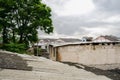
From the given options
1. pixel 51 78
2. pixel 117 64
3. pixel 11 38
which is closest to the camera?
pixel 51 78

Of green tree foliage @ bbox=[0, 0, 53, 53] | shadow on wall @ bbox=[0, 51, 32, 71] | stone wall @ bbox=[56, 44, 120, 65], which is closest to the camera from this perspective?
shadow on wall @ bbox=[0, 51, 32, 71]

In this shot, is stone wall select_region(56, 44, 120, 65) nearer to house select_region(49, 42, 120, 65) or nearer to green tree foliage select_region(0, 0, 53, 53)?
house select_region(49, 42, 120, 65)

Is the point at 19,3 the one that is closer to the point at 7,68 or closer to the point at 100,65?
the point at 100,65

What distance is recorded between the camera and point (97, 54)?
23.6 meters

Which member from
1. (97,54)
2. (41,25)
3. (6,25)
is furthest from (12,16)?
(97,54)

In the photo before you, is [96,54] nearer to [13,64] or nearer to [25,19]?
[25,19]

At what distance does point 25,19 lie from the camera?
A: 29.9m

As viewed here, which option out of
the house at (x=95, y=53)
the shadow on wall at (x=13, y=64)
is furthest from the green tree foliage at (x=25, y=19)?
the shadow on wall at (x=13, y=64)

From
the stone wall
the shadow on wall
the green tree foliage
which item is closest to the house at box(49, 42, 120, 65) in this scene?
the stone wall

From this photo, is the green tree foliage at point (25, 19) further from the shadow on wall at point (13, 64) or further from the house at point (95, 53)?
the shadow on wall at point (13, 64)

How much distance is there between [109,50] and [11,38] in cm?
1293

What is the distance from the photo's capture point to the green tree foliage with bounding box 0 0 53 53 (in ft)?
94.7

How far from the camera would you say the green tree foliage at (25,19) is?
1137 inches

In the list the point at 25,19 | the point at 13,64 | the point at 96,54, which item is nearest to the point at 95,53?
the point at 96,54
